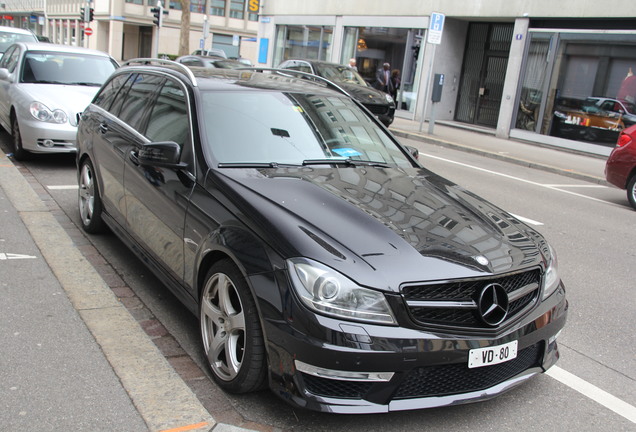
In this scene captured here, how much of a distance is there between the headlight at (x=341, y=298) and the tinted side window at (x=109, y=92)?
3594mm

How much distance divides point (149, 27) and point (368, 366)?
210 feet

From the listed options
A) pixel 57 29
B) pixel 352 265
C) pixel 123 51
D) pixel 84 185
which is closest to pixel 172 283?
pixel 352 265

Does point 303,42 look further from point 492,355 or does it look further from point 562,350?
point 492,355

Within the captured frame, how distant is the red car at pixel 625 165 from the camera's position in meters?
10.2

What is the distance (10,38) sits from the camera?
16.6 m

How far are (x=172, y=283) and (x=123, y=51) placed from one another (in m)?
62.5

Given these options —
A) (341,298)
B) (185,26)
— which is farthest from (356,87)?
(185,26)

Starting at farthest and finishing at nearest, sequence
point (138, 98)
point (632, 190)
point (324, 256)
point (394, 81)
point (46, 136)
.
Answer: point (394, 81) → point (632, 190) → point (46, 136) → point (138, 98) → point (324, 256)

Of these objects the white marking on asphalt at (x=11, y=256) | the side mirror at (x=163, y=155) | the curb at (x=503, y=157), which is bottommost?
the white marking on asphalt at (x=11, y=256)

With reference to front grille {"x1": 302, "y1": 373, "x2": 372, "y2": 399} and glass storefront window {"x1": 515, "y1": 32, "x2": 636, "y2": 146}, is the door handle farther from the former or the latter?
glass storefront window {"x1": 515, "y1": 32, "x2": 636, "y2": 146}

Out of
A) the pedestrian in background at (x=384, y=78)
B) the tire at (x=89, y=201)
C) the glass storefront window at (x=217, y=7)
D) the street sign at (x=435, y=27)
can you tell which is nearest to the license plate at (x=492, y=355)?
the tire at (x=89, y=201)

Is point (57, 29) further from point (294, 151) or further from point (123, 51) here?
point (294, 151)

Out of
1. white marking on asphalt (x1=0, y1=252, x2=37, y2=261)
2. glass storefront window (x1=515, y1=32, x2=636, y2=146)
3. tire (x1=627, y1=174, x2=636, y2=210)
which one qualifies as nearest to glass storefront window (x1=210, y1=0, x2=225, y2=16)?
glass storefront window (x1=515, y1=32, x2=636, y2=146)

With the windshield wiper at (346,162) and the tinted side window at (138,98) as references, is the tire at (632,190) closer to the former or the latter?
the windshield wiper at (346,162)
